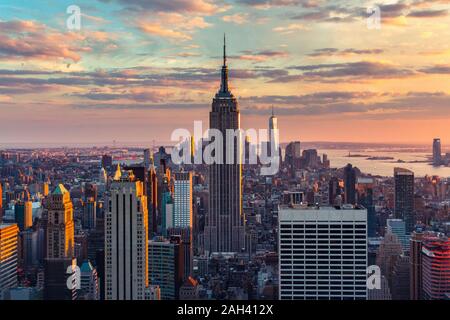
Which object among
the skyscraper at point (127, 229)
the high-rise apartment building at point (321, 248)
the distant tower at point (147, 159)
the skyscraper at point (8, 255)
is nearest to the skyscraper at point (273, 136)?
the high-rise apartment building at point (321, 248)

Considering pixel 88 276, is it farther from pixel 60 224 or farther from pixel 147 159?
pixel 60 224

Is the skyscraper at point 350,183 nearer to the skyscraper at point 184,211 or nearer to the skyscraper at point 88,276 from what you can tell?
the skyscraper at point 184,211

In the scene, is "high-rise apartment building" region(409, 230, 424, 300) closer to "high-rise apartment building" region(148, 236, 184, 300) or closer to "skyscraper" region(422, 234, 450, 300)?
"skyscraper" region(422, 234, 450, 300)

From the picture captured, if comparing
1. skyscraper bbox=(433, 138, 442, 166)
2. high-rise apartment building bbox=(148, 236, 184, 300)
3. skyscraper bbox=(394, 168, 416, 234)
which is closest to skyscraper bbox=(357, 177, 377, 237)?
skyscraper bbox=(394, 168, 416, 234)

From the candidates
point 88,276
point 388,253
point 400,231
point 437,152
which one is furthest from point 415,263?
point 88,276

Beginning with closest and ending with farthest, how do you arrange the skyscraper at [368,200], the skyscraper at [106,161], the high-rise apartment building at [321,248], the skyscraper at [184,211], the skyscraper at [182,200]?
the skyscraper at [106,161], the high-rise apartment building at [321,248], the skyscraper at [368,200], the skyscraper at [184,211], the skyscraper at [182,200]
